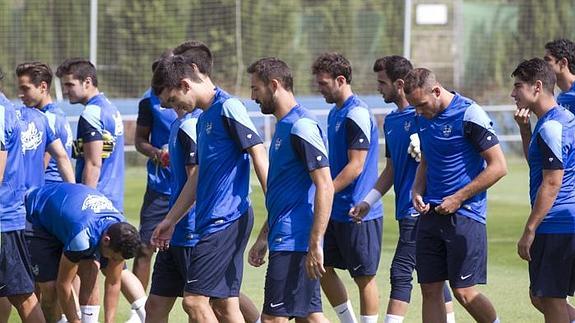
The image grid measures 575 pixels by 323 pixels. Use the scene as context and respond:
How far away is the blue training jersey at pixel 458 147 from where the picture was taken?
8617mm

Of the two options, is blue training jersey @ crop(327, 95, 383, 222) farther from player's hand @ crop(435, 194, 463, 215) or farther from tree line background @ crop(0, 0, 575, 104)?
tree line background @ crop(0, 0, 575, 104)

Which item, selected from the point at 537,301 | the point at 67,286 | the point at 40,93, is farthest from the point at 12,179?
the point at 537,301

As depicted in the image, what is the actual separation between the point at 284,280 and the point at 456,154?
1682mm

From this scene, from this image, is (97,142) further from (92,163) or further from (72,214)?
(72,214)

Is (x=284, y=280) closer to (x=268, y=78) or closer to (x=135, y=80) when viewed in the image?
(x=268, y=78)

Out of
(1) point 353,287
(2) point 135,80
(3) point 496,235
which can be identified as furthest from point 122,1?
(1) point 353,287

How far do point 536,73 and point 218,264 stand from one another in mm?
2563

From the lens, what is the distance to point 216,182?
823 cm

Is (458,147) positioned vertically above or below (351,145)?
above

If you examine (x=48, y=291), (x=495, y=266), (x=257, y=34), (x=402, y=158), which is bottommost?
(x=495, y=266)

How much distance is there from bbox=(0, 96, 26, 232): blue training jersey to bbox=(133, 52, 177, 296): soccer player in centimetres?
210

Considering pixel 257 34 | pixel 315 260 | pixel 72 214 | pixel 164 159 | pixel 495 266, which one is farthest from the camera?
pixel 257 34

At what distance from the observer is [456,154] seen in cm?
874

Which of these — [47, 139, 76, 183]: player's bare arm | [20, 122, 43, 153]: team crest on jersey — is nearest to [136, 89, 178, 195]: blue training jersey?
[47, 139, 76, 183]: player's bare arm
